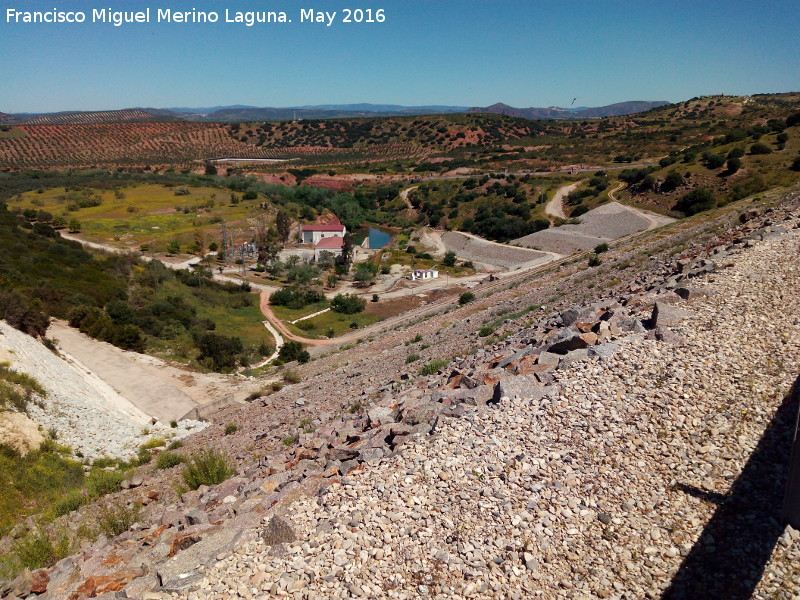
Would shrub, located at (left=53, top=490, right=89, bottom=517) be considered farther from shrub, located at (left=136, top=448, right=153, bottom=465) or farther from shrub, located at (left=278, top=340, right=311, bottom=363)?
shrub, located at (left=278, top=340, right=311, bottom=363)

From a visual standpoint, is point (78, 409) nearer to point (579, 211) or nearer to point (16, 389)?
point (16, 389)

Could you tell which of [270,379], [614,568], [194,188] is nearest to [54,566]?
[614,568]

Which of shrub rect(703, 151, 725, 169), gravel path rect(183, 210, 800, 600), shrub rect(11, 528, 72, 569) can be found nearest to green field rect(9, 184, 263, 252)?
shrub rect(11, 528, 72, 569)

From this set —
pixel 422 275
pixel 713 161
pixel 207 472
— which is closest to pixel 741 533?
pixel 207 472

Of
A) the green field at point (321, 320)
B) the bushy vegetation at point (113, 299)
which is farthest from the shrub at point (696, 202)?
the bushy vegetation at point (113, 299)

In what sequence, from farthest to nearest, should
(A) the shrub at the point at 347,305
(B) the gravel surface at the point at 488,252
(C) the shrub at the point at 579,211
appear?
(C) the shrub at the point at 579,211 → (B) the gravel surface at the point at 488,252 → (A) the shrub at the point at 347,305

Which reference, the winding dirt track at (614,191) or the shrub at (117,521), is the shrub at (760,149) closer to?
the winding dirt track at (614,191)

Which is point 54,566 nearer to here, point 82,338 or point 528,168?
point 82,338

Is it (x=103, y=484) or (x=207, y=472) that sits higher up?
(x=207, y=472)
